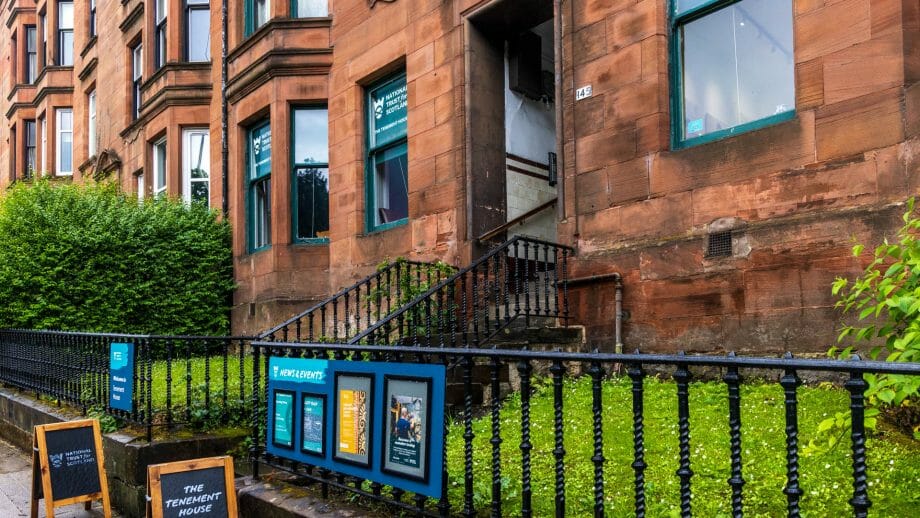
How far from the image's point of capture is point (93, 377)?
8367 mm

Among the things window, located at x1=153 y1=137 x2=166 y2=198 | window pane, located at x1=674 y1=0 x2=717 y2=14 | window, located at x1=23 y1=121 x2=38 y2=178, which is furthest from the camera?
window, located at x1=23 y1=121 x2=38 y2=178

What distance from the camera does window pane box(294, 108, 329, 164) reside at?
14.0 metres

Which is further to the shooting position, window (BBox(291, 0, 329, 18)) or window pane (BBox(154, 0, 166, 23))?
window pane (BBox(154, 0, 166, 23))

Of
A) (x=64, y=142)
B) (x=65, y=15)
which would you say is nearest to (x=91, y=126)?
(x=64, y=142)

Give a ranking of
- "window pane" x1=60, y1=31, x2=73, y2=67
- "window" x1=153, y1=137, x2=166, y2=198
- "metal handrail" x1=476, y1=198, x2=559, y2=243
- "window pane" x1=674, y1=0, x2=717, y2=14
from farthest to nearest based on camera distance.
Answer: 1. "window pane" x1=60, y1=31, x2=73, y2=67
2. "window" x1=153, y1=137, x2=166, y2=198
3. "metal handrail" x1=476, y1=198, x2=559, y2=243
4. "window pane" x1=674, y1=0, x2=717, y2=14

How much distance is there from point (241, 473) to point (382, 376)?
3.16 meters

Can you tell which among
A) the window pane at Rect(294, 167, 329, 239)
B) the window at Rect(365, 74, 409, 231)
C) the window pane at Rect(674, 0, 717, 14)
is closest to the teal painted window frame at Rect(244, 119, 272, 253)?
the window pane at Rect(294, 167, 329, 239)

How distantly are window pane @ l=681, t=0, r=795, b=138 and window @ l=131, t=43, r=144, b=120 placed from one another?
50.3 feet

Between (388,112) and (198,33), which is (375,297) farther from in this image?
(198,33)

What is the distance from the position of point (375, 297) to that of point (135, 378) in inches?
114

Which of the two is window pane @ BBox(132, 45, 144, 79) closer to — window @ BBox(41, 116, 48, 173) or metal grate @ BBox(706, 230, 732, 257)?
window @ BBox(41, 116, 48, 173)

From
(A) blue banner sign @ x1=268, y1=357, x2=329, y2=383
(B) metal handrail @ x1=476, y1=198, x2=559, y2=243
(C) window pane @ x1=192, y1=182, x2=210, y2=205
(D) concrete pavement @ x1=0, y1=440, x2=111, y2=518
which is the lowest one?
(D) concrete pavement @ x1=0, y1=440, x2=111, y2=518

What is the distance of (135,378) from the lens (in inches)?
286

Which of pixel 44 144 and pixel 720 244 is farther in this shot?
pixel 44 144
